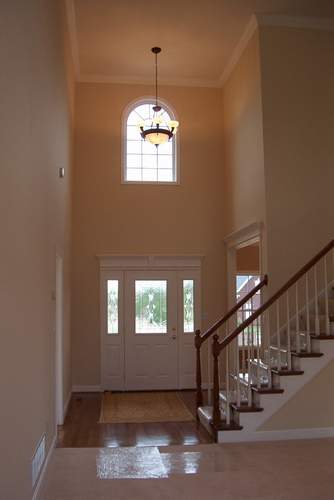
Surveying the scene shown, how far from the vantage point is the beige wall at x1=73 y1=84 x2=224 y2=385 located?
8.66 m

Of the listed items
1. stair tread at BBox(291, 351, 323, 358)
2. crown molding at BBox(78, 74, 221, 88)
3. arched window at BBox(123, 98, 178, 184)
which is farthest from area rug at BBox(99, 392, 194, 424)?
crown molding at BBox(78, 74, 221, 88)

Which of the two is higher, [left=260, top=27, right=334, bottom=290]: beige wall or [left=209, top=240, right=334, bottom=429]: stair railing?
[left=260, top=27, right=334, bottom=290]: beige wall

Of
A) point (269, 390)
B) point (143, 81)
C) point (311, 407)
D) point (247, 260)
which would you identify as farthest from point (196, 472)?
point (247, 260)

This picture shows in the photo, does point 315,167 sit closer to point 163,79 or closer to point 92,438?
point 163,79

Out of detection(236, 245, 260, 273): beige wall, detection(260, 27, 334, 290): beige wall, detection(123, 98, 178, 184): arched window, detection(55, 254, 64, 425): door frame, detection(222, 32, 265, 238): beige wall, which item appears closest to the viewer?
detection(55, 254, 64, 425): door frame

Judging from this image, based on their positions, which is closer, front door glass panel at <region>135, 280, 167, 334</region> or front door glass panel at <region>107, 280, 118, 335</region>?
front door glass panel at <region>107, 280, 118, 335</region>

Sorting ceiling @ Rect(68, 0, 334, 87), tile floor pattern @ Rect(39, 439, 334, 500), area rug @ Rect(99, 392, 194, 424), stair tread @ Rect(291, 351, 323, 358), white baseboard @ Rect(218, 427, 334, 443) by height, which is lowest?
tile floor pattern @ Rect(39, 439, 334, 500)

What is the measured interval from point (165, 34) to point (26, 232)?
5.00 meters

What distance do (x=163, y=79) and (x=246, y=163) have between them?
2468 millimetres

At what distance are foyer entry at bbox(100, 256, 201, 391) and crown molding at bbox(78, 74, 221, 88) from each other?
3.11 m

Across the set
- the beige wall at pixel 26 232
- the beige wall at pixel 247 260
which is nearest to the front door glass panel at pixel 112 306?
the beige wall at pixel 26 232

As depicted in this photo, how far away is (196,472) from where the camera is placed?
179 inches

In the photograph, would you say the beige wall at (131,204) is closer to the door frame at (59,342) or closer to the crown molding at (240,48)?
the crown molding at (240,48)

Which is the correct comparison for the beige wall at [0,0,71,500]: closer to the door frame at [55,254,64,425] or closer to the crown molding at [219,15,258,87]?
the door frame at [55,254,64,425]
